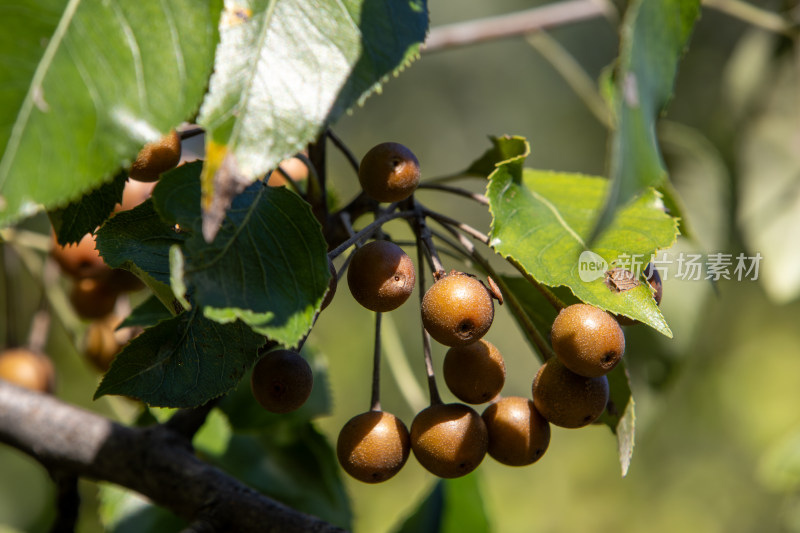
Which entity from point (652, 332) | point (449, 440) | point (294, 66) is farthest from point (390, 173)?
point (652, 332)

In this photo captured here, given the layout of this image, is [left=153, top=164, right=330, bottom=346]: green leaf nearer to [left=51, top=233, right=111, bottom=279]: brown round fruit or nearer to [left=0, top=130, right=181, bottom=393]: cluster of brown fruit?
[left=0, top=130, right=181, bottom=393]: cluster of brown fruit

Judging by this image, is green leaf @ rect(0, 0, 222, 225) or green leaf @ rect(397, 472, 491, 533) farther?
green leaf @ rect(397, 472, 491, 533)

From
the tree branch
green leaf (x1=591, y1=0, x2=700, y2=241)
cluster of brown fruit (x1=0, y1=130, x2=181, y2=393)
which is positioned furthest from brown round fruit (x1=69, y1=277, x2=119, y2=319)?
green leaf (x1=591, y1=0, x2=700, y2=241)

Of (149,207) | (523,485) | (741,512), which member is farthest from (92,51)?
(741,512)

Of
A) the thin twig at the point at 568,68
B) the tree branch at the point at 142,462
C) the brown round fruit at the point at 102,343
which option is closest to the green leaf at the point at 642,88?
the tree branch at the point at 142,462

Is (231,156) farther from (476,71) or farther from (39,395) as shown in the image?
(476,71)
